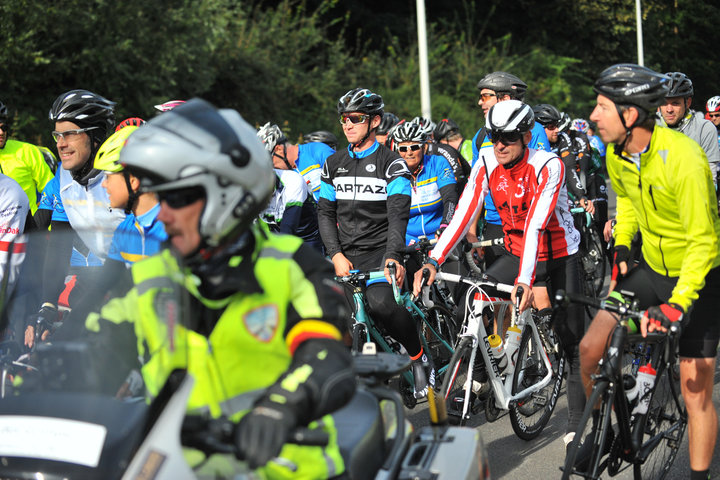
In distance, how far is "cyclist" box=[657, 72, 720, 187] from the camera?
7891 millimetres

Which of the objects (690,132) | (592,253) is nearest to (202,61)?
(592,253)

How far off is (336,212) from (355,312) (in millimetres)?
753

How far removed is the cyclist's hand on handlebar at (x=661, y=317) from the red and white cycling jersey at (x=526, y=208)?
1520 millimetres

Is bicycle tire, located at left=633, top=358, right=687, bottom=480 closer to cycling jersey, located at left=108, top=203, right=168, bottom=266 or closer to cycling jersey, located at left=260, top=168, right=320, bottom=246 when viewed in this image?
cycling jersey, located at left=108, top=203, right=168, bottom=266

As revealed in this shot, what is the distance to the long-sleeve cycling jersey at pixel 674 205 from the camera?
4.11 meters

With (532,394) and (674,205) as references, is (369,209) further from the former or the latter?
(674,205)

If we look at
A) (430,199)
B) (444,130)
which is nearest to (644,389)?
(430,199)

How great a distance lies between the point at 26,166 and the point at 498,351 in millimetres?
4128

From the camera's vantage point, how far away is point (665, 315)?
156 inches

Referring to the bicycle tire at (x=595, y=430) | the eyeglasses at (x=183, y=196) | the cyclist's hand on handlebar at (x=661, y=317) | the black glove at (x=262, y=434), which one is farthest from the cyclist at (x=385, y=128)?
the black glove at (x=262, y=434)

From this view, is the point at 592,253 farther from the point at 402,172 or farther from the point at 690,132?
the point at 402,172

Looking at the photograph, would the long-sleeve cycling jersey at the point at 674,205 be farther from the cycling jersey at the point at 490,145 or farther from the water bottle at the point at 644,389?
the cycling jersey at the point at 490,145

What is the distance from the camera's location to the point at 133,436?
2156mm

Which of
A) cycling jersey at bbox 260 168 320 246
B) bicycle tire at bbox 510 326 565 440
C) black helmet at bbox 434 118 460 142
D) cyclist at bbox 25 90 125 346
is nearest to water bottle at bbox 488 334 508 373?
bicycle tire at bbox 510 326 565 440
